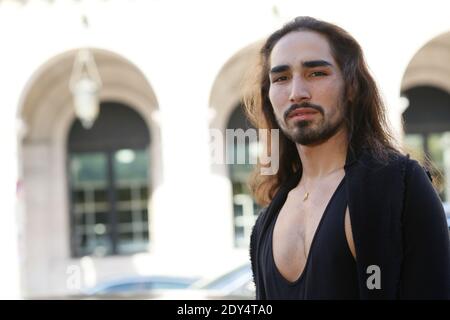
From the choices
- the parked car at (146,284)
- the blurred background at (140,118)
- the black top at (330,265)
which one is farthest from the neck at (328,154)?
the blurred background at (140,118)

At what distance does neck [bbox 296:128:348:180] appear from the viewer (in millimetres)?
2006

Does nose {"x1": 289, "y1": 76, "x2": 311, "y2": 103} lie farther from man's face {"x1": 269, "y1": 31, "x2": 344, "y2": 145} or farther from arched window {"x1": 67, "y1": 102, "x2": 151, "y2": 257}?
arched window {"x1": 67, "y1": 102, "x2": 151, "y2": 257}

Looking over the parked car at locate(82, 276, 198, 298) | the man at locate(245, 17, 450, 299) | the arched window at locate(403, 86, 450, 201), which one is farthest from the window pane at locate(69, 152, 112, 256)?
the man at locate(245, 17, 450, 299)

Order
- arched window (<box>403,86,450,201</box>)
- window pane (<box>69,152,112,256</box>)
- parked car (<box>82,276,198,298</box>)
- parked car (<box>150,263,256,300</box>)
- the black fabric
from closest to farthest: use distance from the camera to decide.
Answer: the black fabric → parked car (<box>150,263,256,300</box>) → parked car (<box>82,276,198,298</box>) → arched window (<box>403,86,450,201</box>) → window pane (<box>69,152,112,256</box>)

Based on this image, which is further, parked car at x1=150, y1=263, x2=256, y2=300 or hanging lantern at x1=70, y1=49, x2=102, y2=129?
hanging lantern at x1=70, y1=49, x2=102, y2=129

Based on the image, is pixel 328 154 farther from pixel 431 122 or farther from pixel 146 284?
pixel 431 122

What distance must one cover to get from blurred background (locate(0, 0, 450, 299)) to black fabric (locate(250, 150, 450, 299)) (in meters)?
8.78

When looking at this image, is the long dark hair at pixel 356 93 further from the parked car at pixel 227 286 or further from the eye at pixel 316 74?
the parked car at pixel 227 286

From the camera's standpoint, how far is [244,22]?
1295 cm

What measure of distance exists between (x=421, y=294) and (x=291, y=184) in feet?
2.12

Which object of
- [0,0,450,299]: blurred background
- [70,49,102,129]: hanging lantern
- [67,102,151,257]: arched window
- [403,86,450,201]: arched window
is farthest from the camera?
[67,102,151,257]: arched window

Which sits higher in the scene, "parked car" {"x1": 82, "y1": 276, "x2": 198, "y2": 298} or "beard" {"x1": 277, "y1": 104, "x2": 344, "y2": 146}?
"beard" {"x1": 277, "y1": 104, "x2": 344, "y2": 146}

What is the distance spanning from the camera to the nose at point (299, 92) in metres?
1.94

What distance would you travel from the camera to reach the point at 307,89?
195 centimetres
